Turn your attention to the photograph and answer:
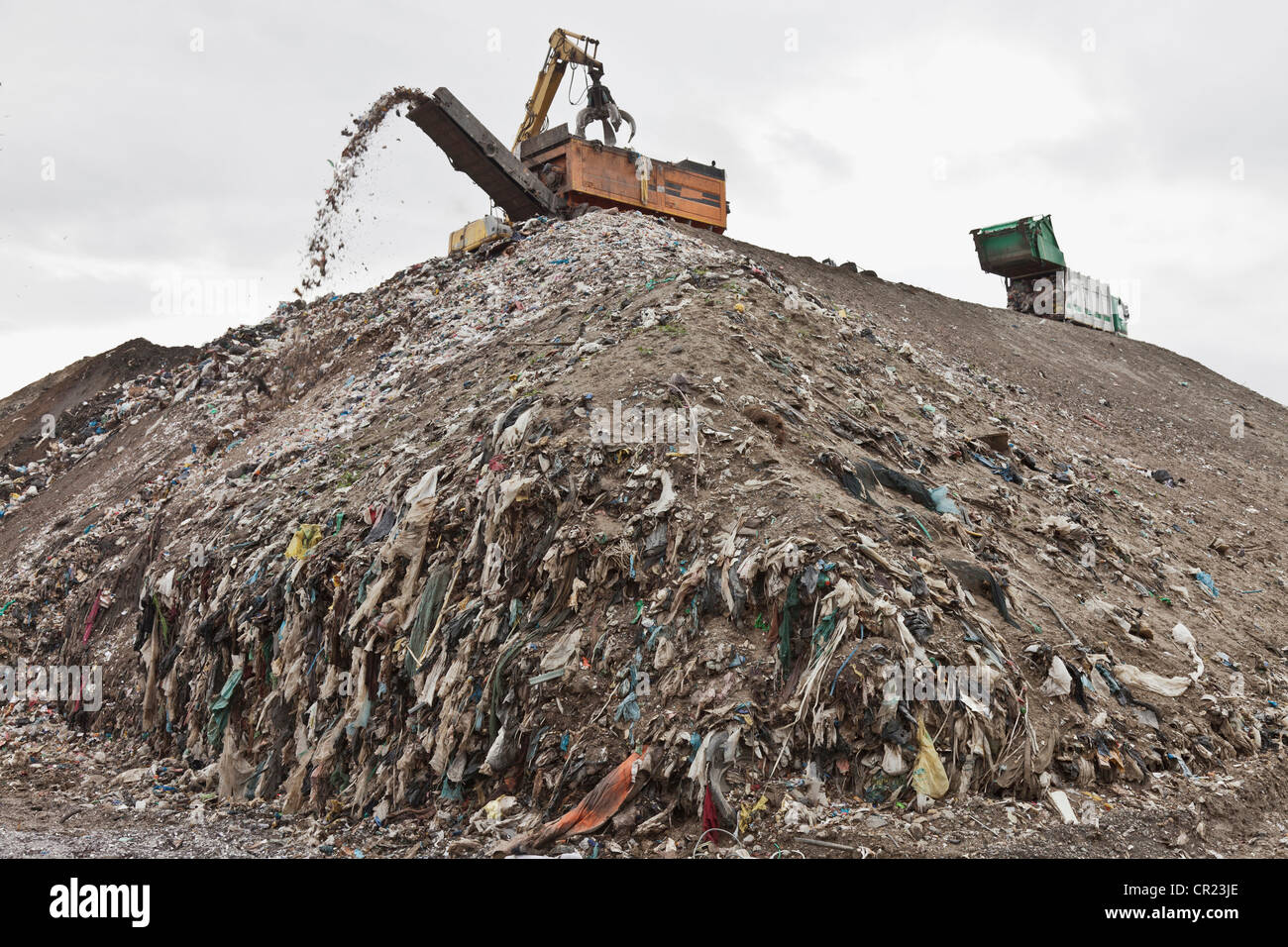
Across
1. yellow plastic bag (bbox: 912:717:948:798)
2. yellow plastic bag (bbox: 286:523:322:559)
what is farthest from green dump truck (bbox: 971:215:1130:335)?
yellow plastic bag (bbox: 912:717:948:798)

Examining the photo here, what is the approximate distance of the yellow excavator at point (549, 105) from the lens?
13.8 meters

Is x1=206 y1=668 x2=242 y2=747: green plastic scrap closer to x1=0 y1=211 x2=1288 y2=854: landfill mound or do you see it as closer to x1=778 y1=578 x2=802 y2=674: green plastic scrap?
x1=0 y1=211 x2=1288 y2=854: landfill mound

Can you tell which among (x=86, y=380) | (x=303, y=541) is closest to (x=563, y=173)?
(x=303, y=541)

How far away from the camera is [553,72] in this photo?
14.8 metres

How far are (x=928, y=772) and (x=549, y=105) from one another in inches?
516

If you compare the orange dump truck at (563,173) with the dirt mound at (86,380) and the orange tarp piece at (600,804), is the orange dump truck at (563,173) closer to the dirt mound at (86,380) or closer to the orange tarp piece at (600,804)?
the dirt mound at (86,380)

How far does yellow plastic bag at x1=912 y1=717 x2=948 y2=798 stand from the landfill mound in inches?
0.9

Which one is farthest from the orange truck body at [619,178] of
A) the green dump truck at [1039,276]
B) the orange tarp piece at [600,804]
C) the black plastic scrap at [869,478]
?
the orange tarp piece at [600,804]
